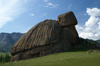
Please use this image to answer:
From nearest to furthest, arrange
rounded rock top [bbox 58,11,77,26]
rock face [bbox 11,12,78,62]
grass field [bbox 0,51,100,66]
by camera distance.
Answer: grass field [bbox 0,51,100,66] < rock face [bbox 11,12,78,62] < rounded rock top [bbox 58,11,77,26]

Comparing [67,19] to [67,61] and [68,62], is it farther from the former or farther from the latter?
[68,62]

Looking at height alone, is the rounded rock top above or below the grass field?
above

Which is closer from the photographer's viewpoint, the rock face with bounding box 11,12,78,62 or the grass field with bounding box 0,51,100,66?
the grass field with bounding box 0,51,100,66

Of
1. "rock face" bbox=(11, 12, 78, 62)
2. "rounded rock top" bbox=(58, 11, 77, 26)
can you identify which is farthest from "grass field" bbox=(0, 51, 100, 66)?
"rounded rock top" bbox=(58, 11, 77, 26)

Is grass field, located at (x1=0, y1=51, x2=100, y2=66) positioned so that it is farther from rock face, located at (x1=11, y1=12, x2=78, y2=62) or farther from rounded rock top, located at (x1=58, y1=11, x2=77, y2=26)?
rounded rock top, located at (x1=58, y1=11, x2=77, y2=26)

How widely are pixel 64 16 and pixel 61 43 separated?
11.5 m

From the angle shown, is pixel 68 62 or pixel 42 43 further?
pixel 42 43

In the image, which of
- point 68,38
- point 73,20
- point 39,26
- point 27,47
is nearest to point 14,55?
point 27,47

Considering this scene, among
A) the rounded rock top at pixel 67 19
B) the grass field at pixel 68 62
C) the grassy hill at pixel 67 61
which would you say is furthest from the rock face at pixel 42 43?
the grass field at pixel 68 62

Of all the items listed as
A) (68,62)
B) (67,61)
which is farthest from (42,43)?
(68,62)

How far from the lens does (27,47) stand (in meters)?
27.0

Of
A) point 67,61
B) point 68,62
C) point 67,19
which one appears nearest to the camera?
point 68,62

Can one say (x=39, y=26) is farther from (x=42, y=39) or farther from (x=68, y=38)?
(x=68, y=38)

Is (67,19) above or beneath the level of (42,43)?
above
